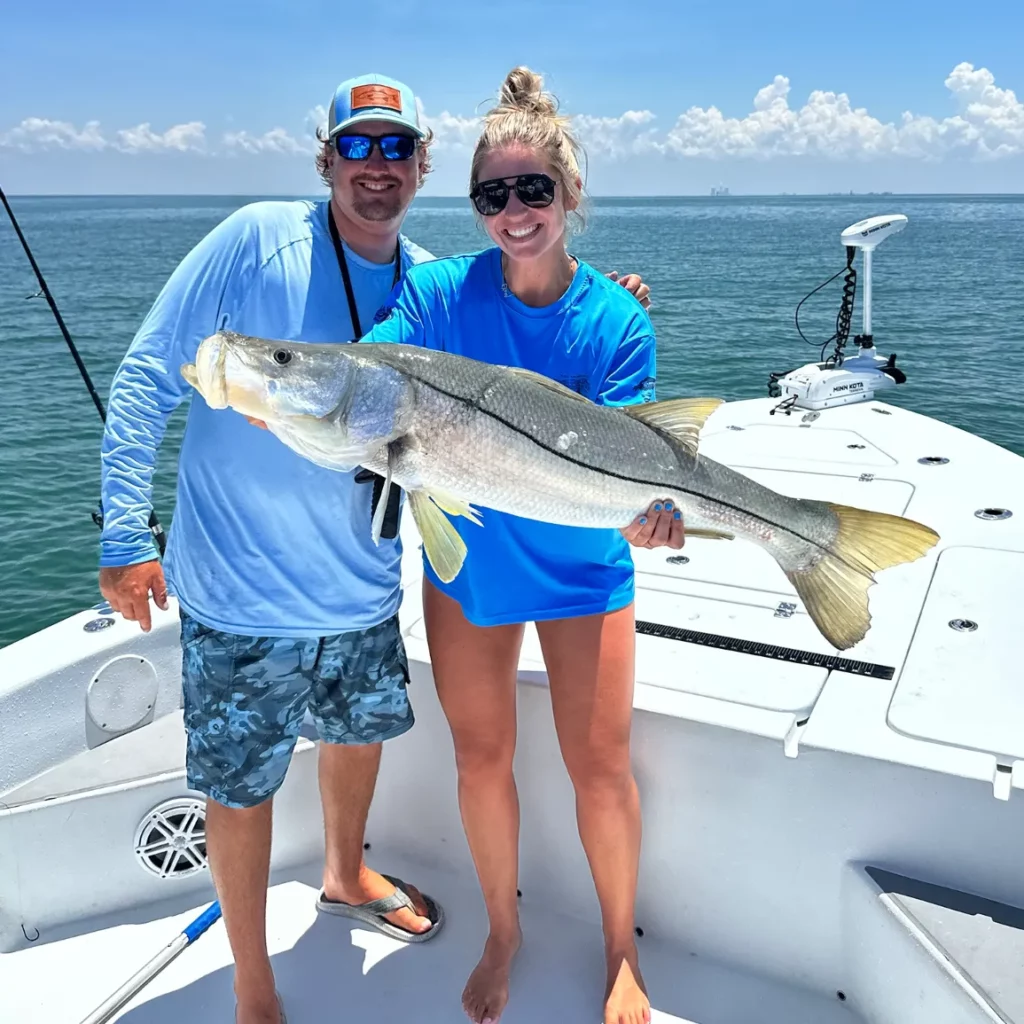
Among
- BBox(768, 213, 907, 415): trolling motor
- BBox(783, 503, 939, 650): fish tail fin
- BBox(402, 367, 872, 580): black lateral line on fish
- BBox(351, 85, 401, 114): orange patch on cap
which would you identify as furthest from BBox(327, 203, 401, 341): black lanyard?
BBox(768, 213, 907, 415): trolling motor

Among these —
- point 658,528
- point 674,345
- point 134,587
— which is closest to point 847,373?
point 658,528

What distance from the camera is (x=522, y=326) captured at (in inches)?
97.0

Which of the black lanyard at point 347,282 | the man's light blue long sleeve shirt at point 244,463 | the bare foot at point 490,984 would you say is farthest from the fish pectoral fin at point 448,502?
the bare foot at point 490,984

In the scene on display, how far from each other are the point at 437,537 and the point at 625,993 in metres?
1.59

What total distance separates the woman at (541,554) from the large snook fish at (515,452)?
164mm

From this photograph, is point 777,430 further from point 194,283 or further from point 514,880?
point 194,283

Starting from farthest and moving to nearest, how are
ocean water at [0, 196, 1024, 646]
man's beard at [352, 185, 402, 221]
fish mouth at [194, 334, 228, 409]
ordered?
ocean water at [0, 196, 1024, 646] → man's beard at [352, 185, 402, 221] → fish mouth at [194, 334, 228, 409]

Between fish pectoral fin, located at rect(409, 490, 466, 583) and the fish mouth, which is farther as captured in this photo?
fish pectoral fin, located at rect(409, 490, 466, 583)

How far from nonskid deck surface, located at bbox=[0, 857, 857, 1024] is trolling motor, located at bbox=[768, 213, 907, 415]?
174 inches

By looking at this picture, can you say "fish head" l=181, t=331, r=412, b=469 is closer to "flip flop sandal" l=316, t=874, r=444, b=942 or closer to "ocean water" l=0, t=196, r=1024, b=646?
"ocean water" l=0, t=196, r=1024, b=646

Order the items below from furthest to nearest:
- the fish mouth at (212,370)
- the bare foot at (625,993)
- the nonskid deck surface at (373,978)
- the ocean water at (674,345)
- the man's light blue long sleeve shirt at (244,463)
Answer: the ocean water at (674,345), the nonskid deck surface at (373,978), the bare foot at (625,993), the man's light blue long sleeve shirt at (244,463), the fish mouth at (212,370)

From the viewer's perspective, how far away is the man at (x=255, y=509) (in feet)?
8.00

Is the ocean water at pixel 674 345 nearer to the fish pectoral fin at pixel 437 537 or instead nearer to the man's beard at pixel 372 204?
the man's beard at pixel 372 204

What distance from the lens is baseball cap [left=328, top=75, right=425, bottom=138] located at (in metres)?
2.51
